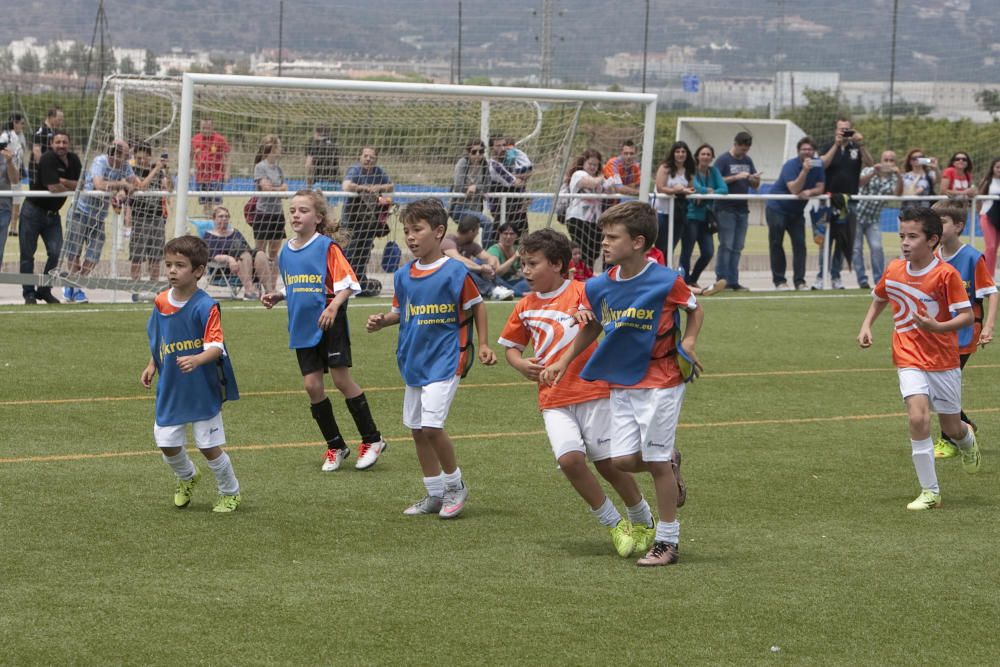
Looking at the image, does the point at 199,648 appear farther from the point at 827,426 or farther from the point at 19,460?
the point at 827,426

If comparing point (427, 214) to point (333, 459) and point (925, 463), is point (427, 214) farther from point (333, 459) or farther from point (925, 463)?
point (925, 463)

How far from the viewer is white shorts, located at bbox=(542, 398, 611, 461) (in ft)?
22.0

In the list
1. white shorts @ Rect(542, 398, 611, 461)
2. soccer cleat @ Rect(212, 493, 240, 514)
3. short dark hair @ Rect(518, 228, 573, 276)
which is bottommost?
soccer cleat @ Rect(212, 493, 240, 514)

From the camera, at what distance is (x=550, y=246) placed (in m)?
6.83

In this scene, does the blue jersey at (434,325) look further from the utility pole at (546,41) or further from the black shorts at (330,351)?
the utility pole at (546,41)

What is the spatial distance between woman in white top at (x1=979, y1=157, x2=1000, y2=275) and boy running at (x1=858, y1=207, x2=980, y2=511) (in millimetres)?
11308

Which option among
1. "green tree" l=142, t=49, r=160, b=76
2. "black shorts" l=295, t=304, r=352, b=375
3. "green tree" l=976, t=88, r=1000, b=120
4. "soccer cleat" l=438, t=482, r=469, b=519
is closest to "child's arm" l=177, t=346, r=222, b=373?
"soccer cleat" l=438, t=482, r=469, b=519

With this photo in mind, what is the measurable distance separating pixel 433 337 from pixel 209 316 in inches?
44.6

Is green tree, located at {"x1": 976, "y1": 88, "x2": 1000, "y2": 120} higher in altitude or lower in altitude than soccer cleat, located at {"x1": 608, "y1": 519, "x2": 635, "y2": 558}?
higher

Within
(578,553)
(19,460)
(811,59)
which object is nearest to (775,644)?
(578,553)

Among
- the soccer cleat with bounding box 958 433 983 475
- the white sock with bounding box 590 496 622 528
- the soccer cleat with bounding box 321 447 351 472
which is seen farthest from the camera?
the soccer cleat with bounding box 321 447 351 472

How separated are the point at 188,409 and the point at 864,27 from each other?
30.2 m

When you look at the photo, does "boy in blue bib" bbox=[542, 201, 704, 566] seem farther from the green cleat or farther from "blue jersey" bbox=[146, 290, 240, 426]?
"blue jersey" bbox=[146, 290, 240, 426]

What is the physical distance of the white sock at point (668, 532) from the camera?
649cm
